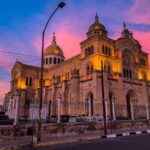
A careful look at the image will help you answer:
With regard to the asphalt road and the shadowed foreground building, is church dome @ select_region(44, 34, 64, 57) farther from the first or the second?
the asphalt road

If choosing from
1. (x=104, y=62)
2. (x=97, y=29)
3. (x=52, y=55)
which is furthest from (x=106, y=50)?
(x=52, y=55)

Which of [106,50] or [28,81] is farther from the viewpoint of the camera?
[28,81]

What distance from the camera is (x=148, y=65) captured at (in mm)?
55375

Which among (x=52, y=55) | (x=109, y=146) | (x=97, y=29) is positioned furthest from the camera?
(x=52, y=55)

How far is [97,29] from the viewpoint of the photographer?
49969 mm

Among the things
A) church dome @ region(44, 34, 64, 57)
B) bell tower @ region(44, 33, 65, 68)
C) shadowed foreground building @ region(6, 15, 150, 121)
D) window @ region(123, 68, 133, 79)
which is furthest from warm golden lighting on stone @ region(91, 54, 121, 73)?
church dome @ region(44, 34, 64, 57)

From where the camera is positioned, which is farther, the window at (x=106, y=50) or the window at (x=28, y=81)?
the window at (x=28, y=81)

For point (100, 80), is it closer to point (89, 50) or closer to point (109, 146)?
point (89, 50)

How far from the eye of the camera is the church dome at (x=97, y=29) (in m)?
49.9

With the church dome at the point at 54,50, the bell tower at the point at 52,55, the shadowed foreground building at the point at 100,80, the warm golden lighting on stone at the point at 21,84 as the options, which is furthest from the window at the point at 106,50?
the church dome at the point at 54,50

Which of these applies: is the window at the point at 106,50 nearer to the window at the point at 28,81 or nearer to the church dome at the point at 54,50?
the window at the point at 28,81

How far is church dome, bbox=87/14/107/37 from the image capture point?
49906 millimetres

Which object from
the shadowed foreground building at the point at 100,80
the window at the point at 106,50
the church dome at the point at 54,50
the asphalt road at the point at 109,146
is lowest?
the asphalt road at the point at 109,146

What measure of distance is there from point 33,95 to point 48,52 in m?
19.5
